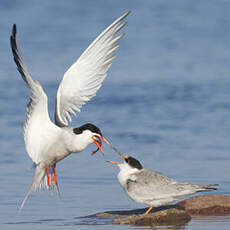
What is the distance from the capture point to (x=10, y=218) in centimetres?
994

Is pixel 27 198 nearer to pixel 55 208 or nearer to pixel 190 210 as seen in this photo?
pixel 55 208

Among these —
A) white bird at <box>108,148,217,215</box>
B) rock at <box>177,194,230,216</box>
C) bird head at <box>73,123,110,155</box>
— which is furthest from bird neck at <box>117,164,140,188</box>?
rock at <box>177,194,230,216</box>

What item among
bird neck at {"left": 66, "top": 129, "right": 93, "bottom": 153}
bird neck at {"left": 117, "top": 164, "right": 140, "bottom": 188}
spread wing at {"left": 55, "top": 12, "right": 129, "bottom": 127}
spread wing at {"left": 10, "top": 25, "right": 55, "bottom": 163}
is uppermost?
spread wing at {"left": 55, "top": 12, "right": 129, "bottom": 127}

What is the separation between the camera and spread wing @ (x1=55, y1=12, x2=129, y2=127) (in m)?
10.9

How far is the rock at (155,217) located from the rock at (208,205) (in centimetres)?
26

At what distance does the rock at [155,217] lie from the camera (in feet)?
32.1

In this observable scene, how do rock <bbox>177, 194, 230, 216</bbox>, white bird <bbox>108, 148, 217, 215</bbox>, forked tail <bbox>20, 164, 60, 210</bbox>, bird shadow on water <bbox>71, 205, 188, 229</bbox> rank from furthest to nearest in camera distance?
forked tail <bbox>20, 164, 60, 210</bbox>
rock <bbox>177, 194, 230, 216</bbox>
white bird <bbox>108, 148, 217, 215</bbox>
bird shadow on water <bbox>71, 205, 188, 229</bbox>

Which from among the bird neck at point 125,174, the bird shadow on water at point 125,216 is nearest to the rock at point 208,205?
the bird shadow on water at point 125,216

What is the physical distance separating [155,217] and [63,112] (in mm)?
2164

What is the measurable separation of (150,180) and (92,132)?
0.90m

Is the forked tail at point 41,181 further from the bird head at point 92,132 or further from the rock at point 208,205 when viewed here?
the rock at point 208,205

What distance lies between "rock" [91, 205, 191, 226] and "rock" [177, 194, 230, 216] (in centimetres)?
26

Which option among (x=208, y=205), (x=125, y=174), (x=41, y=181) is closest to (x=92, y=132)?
(x=125, y=174)

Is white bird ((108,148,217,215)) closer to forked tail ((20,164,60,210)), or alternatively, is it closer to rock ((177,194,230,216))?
rock ((177,194,230,216))
